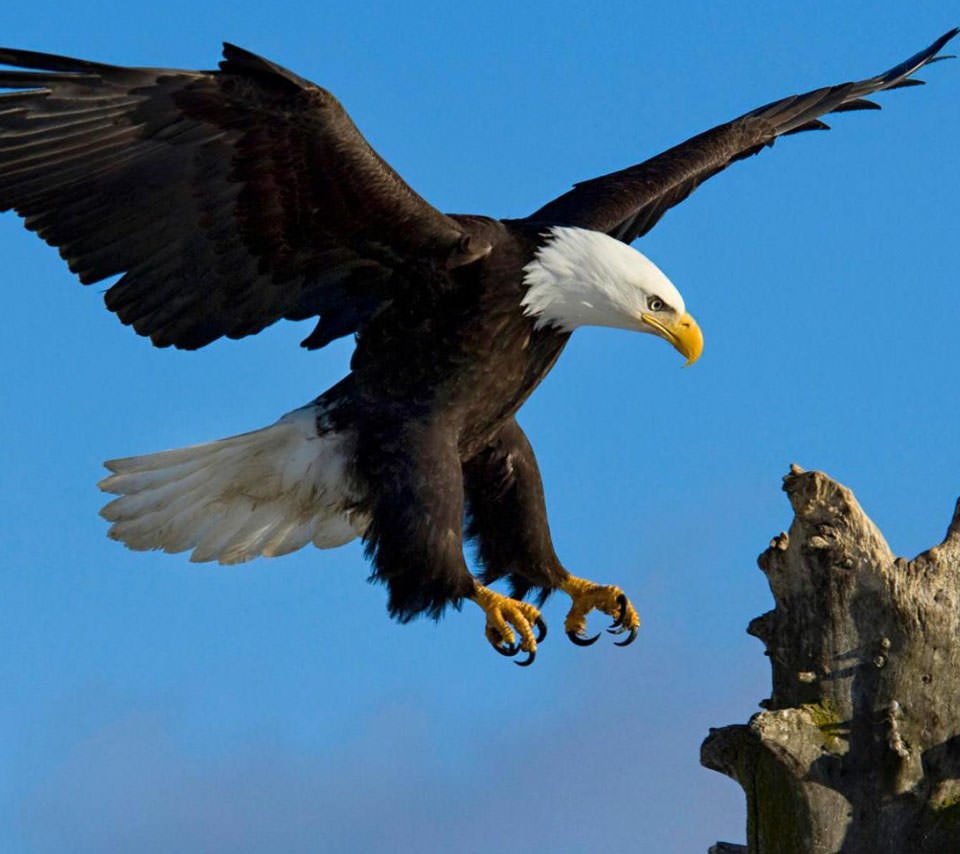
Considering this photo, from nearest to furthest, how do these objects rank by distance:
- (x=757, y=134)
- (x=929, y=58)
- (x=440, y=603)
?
(x=440, y=603)
(x=757, y=134)
(x=929, y=58)

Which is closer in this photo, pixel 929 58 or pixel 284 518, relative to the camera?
pixel 284 518

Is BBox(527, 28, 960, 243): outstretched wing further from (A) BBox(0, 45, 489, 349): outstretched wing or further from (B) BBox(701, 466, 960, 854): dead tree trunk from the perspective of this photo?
(B) BBox(701, 466, 960, 854): dead tree trunk

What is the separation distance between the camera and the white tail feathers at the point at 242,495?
615cm

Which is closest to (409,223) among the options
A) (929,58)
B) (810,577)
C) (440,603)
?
(440,603)

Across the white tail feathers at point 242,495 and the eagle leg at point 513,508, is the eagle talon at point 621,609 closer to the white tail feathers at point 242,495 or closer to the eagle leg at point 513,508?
the eagle leg at point 513,508

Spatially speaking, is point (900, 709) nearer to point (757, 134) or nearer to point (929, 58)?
point (757, 134)

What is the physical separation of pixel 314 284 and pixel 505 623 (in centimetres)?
144

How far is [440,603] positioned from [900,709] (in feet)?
5.74

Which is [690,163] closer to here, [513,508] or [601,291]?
[601,291]

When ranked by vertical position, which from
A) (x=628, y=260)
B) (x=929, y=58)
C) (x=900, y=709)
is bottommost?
(x=900, y=709)

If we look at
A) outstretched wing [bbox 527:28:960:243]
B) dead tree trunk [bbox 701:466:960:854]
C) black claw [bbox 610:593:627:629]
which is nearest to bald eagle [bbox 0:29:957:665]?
black claw [bbox 610:593:627:629]

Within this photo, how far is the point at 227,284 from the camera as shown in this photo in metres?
5.91

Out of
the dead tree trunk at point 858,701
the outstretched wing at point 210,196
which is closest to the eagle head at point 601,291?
the outstretched wing at point 210,196

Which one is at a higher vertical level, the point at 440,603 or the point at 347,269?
the point at 347,269
